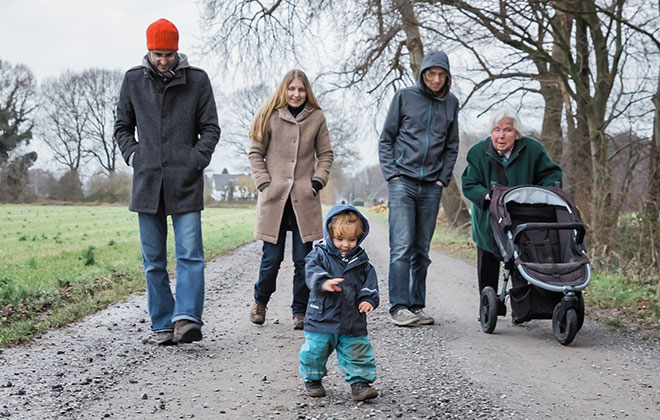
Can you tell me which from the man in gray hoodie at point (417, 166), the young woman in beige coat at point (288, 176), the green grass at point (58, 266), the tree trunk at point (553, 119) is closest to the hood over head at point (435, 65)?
the man in gray hoodie at point (417, 166)

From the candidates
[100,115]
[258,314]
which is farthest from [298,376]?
[100,115]

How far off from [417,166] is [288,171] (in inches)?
46.4

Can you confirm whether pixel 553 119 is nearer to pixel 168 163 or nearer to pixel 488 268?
pixel 488 268

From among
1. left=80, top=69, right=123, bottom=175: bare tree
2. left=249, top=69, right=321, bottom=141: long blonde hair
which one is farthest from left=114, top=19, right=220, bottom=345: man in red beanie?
left=80, top=69, right=123, bottom=175: bare tree

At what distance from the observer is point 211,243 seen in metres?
17.0

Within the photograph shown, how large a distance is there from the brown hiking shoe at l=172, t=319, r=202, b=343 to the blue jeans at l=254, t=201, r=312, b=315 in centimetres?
99

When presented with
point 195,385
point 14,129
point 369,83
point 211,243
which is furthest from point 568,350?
point 369,83

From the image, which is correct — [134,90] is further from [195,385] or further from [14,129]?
[14,129]

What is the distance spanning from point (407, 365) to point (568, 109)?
34.1ft

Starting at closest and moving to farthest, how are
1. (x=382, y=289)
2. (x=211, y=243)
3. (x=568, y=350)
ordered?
(x=568, y=350)
(x=382, y=289)
(x=211, y=243)

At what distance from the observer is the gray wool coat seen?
5422mm

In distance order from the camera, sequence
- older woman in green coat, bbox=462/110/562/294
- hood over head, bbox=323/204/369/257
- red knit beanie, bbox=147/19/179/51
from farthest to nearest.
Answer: older woman in green coat, bbox=462/110/562/294 < red knit beanie, bbox=147/19/179/51 < hood over head, bbox=323/204/369/257

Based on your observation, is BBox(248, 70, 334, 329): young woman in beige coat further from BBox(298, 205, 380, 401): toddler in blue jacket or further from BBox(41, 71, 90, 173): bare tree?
BBox(41, 71, 90, 173): bare tree

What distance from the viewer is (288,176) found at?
20.2ft
